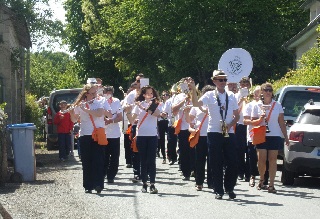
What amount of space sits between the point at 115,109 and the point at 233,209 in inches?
189

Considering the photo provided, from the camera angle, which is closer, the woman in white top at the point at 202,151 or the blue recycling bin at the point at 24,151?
the woman in white top at the point at 202,151

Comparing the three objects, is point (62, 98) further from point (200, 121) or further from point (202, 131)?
point (202, 131)

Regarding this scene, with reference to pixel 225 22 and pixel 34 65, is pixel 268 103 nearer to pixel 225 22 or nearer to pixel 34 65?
pixel 225 22

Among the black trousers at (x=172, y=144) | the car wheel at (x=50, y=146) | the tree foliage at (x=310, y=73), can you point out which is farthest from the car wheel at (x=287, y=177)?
the car wheel at (x=50, y=146)

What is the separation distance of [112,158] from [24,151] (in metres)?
1.79

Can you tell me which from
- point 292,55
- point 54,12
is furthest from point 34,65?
point 54,12

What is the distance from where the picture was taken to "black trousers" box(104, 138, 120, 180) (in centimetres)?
1708

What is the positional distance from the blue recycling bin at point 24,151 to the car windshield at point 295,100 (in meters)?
5.46

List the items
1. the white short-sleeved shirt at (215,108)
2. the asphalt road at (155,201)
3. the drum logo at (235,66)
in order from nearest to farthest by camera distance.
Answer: the asphalt road at (155,201)
the white short-sleeved shirt at (215,108)
the drum logo at (235,66)

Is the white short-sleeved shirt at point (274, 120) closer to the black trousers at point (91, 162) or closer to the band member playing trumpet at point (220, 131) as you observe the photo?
the band member playing trumpet at point (220, 131)

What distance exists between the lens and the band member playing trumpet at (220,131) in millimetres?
14008

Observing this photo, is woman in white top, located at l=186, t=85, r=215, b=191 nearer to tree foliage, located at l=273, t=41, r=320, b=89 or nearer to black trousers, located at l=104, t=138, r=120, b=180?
black trousers, located at l=104, t=138, r=120, b=180

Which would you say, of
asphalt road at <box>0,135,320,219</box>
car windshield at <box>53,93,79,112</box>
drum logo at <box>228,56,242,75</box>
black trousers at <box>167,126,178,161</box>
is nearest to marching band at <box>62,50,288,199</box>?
asphalt road at <box>0,135,320,219</box>

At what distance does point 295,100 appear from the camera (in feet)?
65.3
